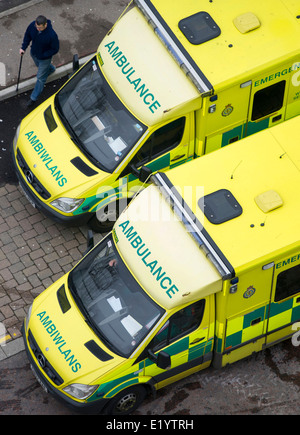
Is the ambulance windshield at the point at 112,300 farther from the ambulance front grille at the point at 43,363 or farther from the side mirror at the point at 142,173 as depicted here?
the side mirror at the point at 142,173

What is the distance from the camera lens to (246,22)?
12750mm

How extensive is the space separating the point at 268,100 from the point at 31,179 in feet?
11.0

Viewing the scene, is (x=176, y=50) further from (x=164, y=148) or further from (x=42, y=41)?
(x=42, y=41)

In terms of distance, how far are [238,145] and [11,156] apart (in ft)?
13.3

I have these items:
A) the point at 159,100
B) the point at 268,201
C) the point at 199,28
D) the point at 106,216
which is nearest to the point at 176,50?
the point at 199,28

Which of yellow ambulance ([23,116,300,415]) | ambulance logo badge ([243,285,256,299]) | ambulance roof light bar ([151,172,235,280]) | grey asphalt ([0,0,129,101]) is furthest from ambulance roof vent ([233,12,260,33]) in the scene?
ambulance logo badge ([243,285,256,299])

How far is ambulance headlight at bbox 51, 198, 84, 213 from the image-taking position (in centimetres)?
1291

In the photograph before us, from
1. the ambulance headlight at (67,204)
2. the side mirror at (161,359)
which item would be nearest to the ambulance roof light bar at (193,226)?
the side mirror at (161,359)

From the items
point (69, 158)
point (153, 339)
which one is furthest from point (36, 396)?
point (69, 158)

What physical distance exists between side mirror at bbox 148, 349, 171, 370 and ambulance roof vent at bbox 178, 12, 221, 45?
163 inches

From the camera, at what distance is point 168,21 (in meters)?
12.8

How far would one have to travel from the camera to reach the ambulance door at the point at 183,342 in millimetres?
11117
